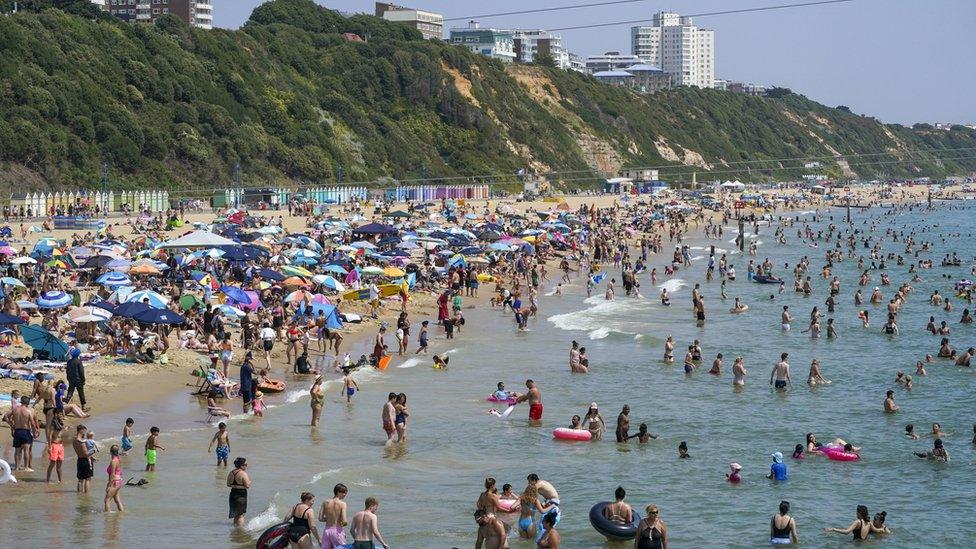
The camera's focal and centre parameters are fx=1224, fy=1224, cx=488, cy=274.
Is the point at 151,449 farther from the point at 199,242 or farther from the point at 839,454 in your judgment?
the point at 199,242

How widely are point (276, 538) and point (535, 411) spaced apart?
8850mm

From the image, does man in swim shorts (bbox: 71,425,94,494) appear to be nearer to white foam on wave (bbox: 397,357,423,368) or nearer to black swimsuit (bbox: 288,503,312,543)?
black swimsuit (bbox: 288,503,312,543)

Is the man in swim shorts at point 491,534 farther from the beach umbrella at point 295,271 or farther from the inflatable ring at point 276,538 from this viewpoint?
the beach umbrella at point 295,271

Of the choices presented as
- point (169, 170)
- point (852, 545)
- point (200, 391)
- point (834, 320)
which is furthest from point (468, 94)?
point (852, 545)

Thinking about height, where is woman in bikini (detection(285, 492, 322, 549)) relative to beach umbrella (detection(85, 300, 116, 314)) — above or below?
below

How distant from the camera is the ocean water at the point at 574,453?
49.1 ft

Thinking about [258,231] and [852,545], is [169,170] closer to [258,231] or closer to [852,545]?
[258,231]

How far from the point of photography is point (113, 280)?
28.8 m

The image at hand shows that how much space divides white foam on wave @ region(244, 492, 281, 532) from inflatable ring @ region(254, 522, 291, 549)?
1443 millimetres

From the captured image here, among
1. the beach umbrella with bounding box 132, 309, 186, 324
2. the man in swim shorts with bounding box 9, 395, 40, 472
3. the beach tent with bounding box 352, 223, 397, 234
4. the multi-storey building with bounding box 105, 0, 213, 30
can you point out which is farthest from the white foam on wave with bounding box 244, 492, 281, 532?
the multi-storey building with bounding box 105, 0, 213, 30

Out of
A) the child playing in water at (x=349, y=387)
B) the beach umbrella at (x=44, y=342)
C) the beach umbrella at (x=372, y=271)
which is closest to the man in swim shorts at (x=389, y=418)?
the child playing in water at (x=349, y=387)

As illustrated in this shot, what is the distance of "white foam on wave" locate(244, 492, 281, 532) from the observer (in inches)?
563

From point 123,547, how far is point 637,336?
68.0 feet

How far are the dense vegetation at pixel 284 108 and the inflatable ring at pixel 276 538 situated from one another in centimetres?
5494
